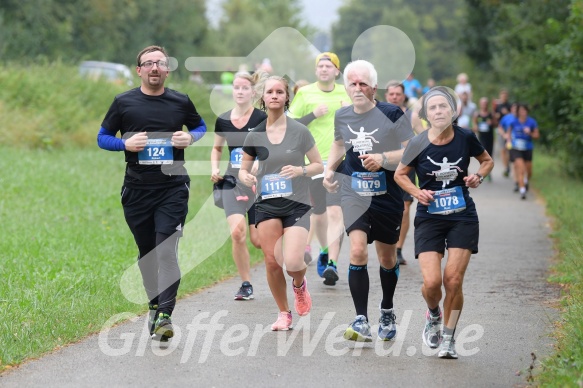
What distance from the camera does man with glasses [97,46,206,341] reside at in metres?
8.05

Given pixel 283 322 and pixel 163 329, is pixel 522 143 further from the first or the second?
pixel 163 329

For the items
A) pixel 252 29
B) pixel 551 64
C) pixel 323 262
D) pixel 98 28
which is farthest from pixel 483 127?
pixel 252 29

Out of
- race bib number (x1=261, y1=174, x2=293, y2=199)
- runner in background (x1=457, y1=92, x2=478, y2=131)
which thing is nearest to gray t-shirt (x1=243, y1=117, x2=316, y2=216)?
race bib number (x1=261, y1=174, x2=293, y2=199)

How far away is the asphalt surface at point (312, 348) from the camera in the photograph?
6.81 metres

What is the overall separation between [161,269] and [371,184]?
1.74m

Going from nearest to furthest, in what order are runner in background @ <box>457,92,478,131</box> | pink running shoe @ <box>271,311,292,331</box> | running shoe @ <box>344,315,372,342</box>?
running shoe @ <box>344,315,372,342</box> < pink running shoe @ <box>271,311,292,331</box> < runner in background @ <box>457,92,478,131</box>

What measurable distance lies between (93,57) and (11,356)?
43.2 m

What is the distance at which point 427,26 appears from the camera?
115938 millimetres

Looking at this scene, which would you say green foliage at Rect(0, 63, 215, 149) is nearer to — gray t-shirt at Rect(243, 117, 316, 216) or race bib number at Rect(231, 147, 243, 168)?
race bib number at Rect(231, 147, 243, 168)

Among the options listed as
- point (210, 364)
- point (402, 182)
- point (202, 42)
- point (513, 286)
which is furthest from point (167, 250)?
point (202, 42)

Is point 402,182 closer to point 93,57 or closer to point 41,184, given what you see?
point 41,184

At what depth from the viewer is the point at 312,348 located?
305 inches

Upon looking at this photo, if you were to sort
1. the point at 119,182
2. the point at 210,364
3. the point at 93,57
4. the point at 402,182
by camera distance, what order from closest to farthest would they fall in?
the point at 210,364 → the point at 402,182 → the point at 119,182 → the point at 93,57

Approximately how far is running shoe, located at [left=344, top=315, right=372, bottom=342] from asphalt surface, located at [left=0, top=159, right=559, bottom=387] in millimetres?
75
